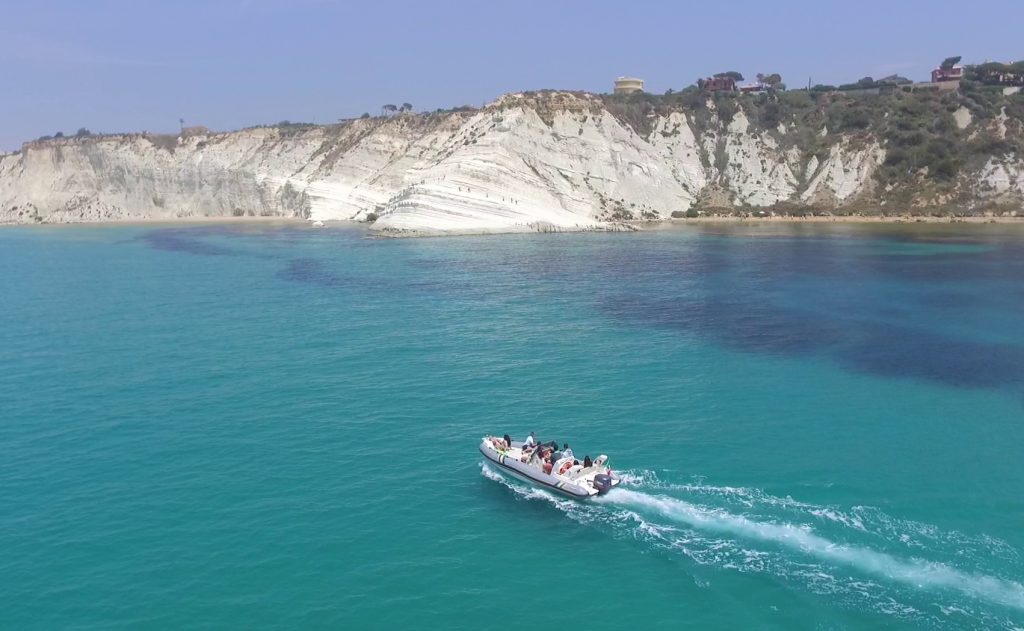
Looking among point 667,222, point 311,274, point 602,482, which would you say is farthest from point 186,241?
point 602,482

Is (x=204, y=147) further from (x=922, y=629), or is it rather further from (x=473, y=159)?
(x=922, y=629)

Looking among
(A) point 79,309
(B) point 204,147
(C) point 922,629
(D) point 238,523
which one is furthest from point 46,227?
(C) point 922,629

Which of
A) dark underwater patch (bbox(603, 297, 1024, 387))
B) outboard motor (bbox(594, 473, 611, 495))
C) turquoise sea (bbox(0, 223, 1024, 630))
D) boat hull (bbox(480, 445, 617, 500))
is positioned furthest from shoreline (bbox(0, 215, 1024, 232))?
outboard motor (bbox(594, 473, 611, 495))

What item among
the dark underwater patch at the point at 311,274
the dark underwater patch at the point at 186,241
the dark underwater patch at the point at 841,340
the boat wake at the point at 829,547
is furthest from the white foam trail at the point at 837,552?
the dark underwater patch at the point at 186,241

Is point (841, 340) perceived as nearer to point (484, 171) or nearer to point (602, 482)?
point (602, 482)

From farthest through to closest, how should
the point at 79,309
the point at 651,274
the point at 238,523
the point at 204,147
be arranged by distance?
1. the point at 204,147
2. the point at 651,274
3. the point at 79,309
4. the point at 238,523

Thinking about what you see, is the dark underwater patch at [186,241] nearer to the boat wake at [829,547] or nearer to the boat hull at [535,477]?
the boat hull at [535,477]
